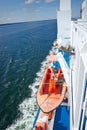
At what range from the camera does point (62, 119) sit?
12508 millimetres

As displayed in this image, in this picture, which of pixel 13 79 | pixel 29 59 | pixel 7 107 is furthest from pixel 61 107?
pixel 29 59

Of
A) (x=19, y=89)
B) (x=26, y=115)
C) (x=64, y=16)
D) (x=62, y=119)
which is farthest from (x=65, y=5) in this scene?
(x=62, y=119)

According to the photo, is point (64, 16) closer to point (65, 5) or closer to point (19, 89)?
point (65, 5)

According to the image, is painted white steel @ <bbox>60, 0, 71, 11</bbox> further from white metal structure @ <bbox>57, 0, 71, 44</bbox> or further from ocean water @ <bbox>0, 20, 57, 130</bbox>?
ocean water @ <bbox>0, 20, 57, 130</bbox>

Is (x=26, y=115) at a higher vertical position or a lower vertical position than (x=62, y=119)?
lower

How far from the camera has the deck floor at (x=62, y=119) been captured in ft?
39.1

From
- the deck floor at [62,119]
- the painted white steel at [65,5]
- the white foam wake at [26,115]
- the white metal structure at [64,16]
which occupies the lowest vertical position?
the white foam wake at [26,115]

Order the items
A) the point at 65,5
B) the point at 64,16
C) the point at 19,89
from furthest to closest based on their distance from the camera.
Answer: the point at 64,16 → the point at 65,5 → the point at 19,89

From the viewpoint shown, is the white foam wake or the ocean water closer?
the white foam wake

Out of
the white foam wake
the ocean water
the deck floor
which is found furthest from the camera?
the ocean water

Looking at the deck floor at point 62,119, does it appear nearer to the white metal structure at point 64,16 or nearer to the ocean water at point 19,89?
the ocean water at point 19,89

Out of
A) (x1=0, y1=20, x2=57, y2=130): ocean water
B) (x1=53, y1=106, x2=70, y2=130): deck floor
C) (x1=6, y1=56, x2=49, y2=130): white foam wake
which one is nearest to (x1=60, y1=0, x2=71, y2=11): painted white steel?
(x1=0, y1=20, x2=57, y2=130): ocean water

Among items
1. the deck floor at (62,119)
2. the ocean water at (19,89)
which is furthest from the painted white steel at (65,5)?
the deck floor at (62,119)

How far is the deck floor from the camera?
11.9m
